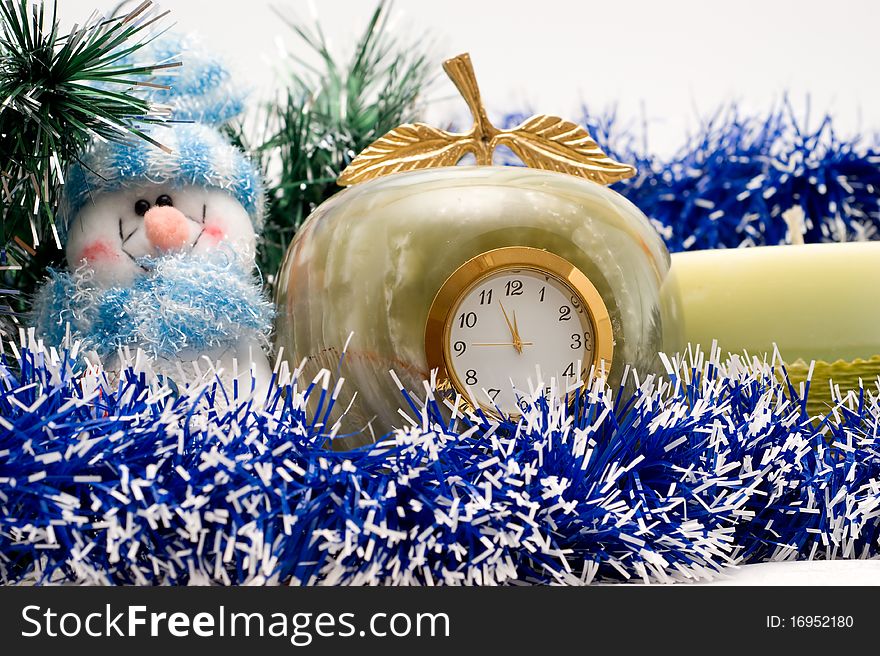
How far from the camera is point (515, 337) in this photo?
0.38 m

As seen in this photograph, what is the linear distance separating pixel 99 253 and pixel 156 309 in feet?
0.14

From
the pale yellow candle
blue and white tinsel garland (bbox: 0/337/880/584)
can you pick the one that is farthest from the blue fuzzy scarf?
the pale yellow candle

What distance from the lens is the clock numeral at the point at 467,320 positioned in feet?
1.21

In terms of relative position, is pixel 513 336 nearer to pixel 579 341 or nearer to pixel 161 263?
pixel 579 341

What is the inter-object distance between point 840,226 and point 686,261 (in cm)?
26

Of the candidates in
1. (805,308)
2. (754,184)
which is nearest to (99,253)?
(805,308)

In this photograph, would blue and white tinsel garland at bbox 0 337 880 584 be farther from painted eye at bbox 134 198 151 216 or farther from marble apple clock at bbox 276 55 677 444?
painted eye at bbox 134 198 151 216

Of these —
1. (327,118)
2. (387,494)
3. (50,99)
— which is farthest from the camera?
(327,118)

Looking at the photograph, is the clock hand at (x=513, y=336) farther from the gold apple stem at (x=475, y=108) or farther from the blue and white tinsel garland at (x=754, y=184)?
the blue and white tinsel garland at (x=754, y=184)

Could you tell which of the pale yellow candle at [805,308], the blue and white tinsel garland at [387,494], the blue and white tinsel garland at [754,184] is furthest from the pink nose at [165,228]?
the blue and white tinsel garland at [754,184]
